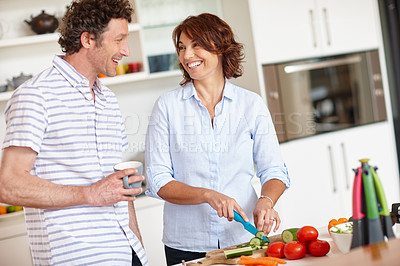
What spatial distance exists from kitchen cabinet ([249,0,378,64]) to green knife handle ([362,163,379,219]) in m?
2.14

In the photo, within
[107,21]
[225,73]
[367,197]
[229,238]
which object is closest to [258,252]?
[229,238]

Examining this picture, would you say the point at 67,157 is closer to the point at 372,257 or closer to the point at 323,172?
the point at 372,257

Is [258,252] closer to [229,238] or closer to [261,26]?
[229,238]

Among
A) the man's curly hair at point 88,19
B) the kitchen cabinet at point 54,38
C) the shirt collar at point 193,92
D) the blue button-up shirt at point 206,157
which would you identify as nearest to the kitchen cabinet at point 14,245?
the kitchen cabinet at point 54,38

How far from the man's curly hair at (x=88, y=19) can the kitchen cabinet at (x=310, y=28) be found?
67.6 inches

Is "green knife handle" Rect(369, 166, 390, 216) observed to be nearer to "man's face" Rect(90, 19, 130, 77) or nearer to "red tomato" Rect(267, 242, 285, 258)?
"red tomato" Rect(267, 242, 285, 258)

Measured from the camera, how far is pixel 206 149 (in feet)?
6.74


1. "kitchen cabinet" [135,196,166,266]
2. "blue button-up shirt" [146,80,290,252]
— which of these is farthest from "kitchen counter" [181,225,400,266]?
"kitchen cabinet" [135,196,166,266]

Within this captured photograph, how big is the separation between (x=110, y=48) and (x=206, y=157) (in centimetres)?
58

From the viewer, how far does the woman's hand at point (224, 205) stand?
181 centimetres

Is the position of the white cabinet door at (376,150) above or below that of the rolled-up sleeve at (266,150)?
below

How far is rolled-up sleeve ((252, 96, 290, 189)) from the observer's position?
209cm

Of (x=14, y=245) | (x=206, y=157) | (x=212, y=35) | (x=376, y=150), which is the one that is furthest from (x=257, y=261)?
(x=376, y=150)

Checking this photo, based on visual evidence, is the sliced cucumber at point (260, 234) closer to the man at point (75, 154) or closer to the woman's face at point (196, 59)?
the man at point (75, 154)
